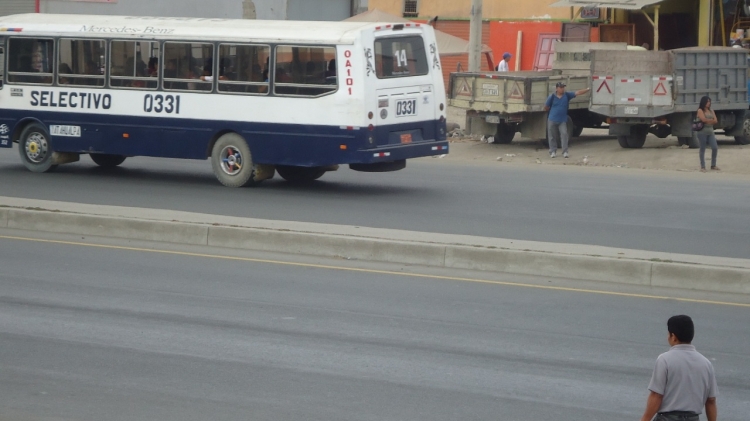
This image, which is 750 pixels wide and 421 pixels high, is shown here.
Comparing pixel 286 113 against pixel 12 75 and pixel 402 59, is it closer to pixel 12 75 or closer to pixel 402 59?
Answer: pixel 402 59

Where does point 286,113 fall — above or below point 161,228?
above

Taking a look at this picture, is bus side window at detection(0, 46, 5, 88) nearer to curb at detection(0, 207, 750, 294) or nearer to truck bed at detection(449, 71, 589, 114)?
curb at detection(0, 207, 750, 294)

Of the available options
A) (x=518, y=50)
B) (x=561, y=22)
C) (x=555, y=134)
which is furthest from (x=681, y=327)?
(x=518, y=50)

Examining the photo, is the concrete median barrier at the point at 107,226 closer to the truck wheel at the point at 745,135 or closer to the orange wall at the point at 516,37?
the truck wheel at the point at 745,135

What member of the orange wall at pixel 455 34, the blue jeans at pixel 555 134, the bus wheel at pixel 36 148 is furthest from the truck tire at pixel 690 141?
the orange wall at pixel 455 34

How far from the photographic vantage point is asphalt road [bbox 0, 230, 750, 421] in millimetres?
6750

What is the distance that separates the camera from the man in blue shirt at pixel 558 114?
2266 cm

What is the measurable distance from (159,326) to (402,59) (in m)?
8.63

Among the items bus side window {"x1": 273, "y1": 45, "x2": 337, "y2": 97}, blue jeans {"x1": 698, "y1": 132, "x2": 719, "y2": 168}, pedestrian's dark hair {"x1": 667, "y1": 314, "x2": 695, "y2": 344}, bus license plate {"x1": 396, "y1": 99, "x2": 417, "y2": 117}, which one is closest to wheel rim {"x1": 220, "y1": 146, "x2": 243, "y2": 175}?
bus side window {"x1": 273, "y1": 45, "x2": 337, "y2": 97}

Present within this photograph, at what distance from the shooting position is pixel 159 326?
28.4 feet

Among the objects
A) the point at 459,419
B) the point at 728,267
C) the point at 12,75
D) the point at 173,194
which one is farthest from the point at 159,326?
the point at 12,75

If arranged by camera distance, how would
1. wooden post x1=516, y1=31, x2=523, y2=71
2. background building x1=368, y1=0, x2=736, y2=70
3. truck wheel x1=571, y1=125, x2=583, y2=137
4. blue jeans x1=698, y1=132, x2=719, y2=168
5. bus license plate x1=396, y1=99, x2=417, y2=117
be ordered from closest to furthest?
bus license plate x1=396, y1=99, x2=417, y2=117 < blue jeans x1=698, y1=132, x2=719, y2=168 < truck wheel x1=571, y1=125, x2=583, y2=137 < background building x1=368, y1=0, x2=736, y2=70 < wooden post x1=516, y1=31, x2=523, y2=71

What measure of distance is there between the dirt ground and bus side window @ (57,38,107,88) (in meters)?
8.58

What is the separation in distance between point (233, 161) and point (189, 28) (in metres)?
2.28
